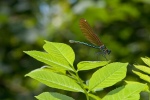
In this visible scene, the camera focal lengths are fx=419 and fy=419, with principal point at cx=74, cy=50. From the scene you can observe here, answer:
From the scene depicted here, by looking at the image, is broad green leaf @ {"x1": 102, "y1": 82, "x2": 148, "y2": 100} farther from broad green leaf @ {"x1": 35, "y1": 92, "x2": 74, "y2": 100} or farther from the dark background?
the dark background

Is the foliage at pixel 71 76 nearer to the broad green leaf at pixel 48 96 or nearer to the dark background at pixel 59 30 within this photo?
the broad green leaf at pixel 48 96

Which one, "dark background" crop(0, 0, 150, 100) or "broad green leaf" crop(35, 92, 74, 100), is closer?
"broad green leaf" crop(35, 92, 74, 100)

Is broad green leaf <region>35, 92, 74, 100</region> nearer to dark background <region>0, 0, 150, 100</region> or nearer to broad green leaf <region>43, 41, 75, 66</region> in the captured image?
broad green leaf <region>43, 41, 75, 66</region>

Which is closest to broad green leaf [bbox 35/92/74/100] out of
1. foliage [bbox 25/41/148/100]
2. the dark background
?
foliage [bbox 25/41/148/100]

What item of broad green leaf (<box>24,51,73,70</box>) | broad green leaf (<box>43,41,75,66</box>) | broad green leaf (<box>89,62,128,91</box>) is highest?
broad green leaf (<box>43,41,75,66</box>)

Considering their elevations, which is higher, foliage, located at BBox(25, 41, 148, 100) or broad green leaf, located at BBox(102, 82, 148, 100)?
foliage, located at BBox(25, 41, 148, 100)

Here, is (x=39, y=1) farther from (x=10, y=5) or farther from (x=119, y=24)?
(x=119, y=24)
